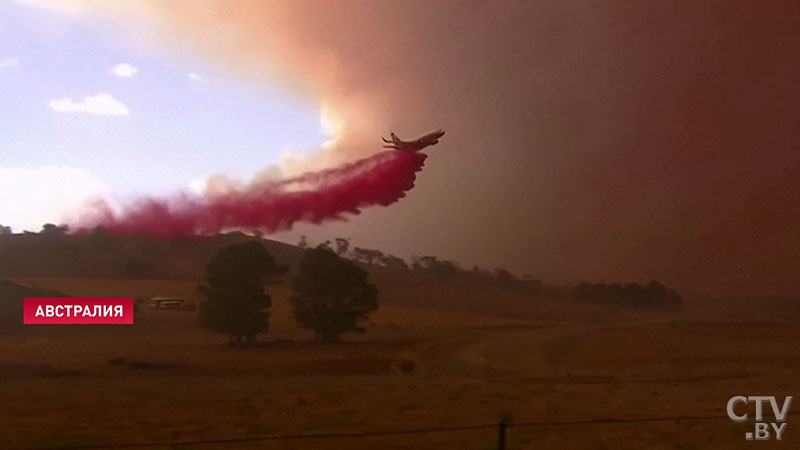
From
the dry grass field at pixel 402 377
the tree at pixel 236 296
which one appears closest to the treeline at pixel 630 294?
the dry grass field at pixel 402 377

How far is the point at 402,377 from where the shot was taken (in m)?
16.4

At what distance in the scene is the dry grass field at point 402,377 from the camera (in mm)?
13422

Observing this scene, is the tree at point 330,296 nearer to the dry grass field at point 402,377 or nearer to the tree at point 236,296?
the dry grass field at point 402,377

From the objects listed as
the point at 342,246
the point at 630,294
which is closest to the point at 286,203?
the point at 342,246

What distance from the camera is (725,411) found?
50.1 ft

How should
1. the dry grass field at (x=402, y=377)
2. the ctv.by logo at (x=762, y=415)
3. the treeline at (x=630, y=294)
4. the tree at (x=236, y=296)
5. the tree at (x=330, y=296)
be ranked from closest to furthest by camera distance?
the dry grass field at (x=402, y=377)
the ctv.by logo at (x=762, y=415)
the tree at (x=236, y=296)
the tree at (x=330, y=296)
the treeline at (x=630, y=294)

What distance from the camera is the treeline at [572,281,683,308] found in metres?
18.9

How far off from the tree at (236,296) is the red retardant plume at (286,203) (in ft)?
3.04

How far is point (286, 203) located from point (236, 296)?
250cm

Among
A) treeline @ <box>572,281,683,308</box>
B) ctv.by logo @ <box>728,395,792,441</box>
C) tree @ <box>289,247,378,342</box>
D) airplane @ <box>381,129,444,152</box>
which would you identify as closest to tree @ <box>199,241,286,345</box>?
tree @ <box>289,247,378,342</box>

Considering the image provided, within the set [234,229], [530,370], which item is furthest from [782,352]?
[234,229]

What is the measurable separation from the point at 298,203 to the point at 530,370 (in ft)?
20.8

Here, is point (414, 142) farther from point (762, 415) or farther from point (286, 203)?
point (762, 415)

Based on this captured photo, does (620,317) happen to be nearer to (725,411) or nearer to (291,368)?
(725,411)
